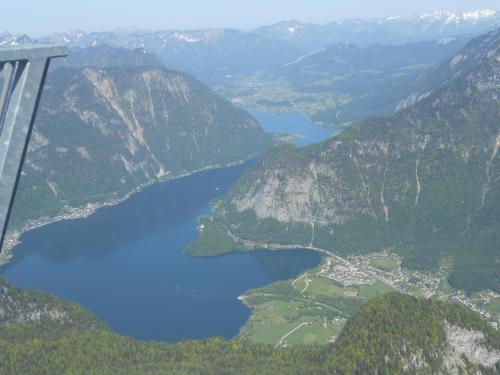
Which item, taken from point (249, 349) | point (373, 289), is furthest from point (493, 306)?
point (249, 349)

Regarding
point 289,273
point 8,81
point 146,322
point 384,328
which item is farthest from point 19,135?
point 289,273

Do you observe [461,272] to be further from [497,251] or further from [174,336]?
[174,336]

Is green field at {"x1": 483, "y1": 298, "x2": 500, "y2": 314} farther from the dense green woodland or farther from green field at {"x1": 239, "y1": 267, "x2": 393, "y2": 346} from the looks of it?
the dense green woodland

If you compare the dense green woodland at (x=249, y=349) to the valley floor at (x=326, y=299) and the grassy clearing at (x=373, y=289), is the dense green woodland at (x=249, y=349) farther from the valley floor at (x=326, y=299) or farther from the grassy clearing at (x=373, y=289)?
the grassy clearing at (x=373, y=289)

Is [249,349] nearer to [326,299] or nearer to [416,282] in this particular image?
[326,299]

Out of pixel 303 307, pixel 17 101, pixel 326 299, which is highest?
pixel 17 101
